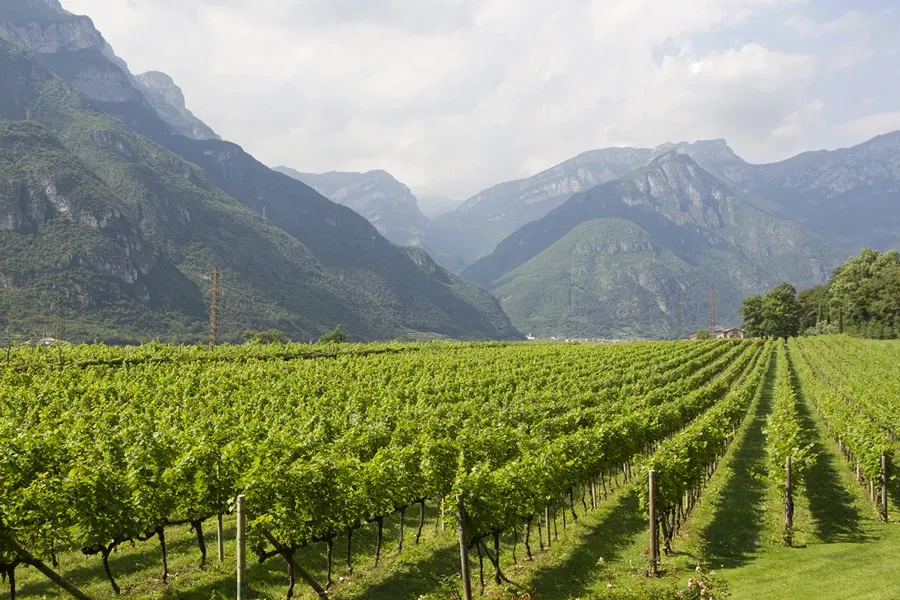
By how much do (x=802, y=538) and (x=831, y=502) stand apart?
4.22 meters

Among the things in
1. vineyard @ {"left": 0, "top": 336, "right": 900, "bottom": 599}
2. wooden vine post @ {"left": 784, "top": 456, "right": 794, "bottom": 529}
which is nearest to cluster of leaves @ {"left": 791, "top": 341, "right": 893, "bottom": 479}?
vineyard @ {"left": 0, "top": 336, "right": 900, "bottom": 599}

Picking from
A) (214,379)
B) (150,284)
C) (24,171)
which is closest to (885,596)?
(214,379)

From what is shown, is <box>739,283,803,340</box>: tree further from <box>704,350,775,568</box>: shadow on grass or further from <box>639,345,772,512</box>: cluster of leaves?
<box>639,345,772,512</box>: cluster of leaves

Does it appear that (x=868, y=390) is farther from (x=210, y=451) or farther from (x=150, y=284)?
(x=150, y=284)

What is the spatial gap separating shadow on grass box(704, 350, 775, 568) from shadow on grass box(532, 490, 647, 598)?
204 cm

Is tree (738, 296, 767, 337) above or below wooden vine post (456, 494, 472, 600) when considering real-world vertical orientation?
above

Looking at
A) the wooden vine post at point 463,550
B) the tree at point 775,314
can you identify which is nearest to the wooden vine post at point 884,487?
the wooden vine post at point 463,550

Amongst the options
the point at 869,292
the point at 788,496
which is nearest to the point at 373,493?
the point at 788,496

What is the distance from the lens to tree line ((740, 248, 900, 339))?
3553 inches

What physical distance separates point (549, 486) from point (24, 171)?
600 feet

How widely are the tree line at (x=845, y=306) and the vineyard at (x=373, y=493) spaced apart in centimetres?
7770

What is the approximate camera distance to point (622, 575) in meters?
13.1

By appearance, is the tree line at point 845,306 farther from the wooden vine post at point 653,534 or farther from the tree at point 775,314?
the wooden vine post at point 653,534

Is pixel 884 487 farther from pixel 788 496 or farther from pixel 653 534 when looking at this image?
pixel 653 534
